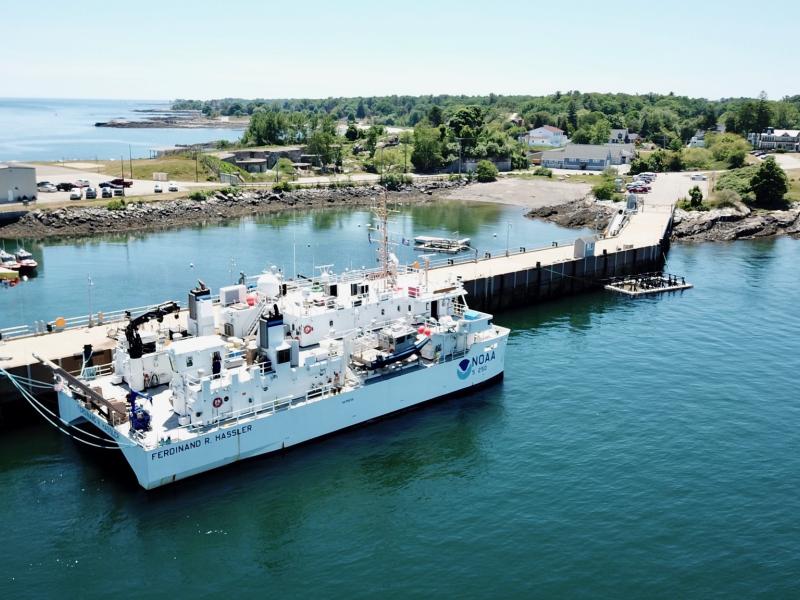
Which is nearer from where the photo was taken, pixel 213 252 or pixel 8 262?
pixel 8 262

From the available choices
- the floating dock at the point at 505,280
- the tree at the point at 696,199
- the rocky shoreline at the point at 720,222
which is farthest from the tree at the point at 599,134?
the floating dock at the point at 505,280

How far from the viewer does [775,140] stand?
171500mm

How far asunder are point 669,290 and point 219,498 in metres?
50.8

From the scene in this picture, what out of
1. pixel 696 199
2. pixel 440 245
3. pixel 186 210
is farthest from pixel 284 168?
pixel 696 199

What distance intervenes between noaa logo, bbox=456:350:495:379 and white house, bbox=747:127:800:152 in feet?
514

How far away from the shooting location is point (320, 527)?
3042 centimetres

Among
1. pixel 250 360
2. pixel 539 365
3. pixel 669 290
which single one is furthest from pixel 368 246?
pixel 250 360

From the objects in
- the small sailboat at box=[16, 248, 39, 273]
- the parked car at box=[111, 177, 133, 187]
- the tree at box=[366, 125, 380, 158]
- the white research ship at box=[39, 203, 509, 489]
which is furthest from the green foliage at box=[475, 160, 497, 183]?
the white research ship at box=[39, 203, 509, 489]

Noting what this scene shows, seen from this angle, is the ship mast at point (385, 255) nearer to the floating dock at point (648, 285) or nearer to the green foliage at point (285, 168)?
the floating dock at point (648, 285)

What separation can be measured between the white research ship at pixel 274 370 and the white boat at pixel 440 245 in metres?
40.2

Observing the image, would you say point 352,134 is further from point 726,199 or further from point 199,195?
point 726,199

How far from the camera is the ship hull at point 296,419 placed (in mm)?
31469

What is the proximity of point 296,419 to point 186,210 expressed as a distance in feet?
247

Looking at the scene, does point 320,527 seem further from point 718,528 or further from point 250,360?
point 718,528
